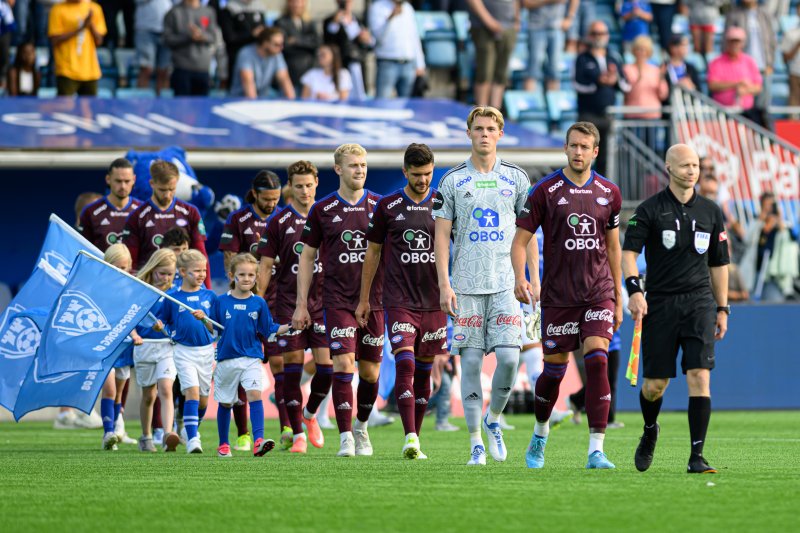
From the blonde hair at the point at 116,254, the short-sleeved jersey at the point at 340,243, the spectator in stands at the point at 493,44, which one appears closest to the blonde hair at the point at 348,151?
the short-sleeved jersey at the point at 340,243

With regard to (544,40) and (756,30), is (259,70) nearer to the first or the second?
(544,40)

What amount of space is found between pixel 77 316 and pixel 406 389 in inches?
113

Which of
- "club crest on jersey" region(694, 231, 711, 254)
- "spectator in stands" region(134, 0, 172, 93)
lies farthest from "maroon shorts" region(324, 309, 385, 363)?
"spectator in stands" region(134, 0, 172, 93)

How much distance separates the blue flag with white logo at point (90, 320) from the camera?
1203cm

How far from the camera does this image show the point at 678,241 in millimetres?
9367

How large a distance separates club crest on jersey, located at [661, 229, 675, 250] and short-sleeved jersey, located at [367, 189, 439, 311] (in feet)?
7.30

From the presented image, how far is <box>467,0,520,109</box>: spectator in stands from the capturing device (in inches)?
877

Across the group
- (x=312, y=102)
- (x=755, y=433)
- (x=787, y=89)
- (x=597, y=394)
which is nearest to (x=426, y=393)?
(x=597, y=394)

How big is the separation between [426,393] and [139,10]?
11414 millimetres

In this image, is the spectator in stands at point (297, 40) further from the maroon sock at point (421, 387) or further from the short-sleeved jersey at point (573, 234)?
the short-sleeved jersey at point (573, 234)

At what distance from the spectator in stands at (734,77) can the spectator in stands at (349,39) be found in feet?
18.0

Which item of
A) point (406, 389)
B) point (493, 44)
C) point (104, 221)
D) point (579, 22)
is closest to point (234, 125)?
point (493, 44)

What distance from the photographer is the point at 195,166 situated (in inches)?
728

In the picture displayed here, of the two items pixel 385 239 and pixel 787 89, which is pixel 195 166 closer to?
pixel 385 239
